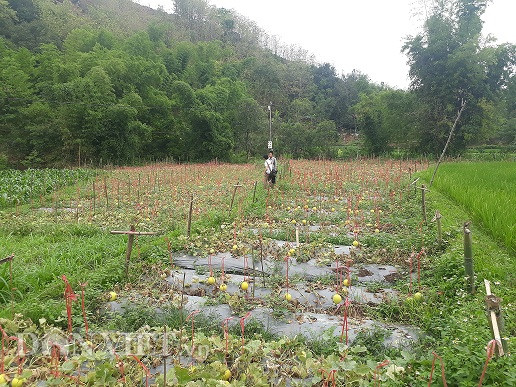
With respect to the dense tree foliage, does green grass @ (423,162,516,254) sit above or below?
below

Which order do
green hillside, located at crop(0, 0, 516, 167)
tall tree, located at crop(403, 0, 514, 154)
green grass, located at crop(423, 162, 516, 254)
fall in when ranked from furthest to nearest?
tall tree, located at crop(403, 0, 514, 154), green hillside, located at crop(0, 0, 516, 167), green grass, located at crop(423, 162, 516, 254)

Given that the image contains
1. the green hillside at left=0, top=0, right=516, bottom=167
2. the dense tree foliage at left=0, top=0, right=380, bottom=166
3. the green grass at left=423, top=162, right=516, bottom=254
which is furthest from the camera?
the green hillside at left=0, top=0, right=516, bottom=167

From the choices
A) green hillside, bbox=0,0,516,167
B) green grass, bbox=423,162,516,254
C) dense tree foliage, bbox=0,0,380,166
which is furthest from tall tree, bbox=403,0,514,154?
green grass, bbox=423,162,516,254

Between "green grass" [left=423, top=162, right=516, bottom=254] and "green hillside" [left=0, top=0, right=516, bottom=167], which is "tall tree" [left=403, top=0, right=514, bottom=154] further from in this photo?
"green grass" [left=423, top=162, right=516, bottom=254]

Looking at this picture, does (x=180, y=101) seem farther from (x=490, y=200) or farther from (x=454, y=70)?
(x=490, y=200)

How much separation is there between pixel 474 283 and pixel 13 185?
36.6 ft

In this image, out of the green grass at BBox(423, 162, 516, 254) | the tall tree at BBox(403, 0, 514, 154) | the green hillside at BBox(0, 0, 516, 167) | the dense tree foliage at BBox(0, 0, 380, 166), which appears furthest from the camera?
the tall tree at BBox(403, 0, 514, 154)

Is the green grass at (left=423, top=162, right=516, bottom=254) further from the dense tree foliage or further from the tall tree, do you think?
the dense tree foliage

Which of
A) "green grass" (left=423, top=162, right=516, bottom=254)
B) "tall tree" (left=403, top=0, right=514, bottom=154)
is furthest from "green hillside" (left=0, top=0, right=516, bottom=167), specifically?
"green grass" (left=423, top=162, right=516, bottom=254)

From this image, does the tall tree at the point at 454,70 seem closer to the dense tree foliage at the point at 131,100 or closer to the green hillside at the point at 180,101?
the green hillside at the point at 180,101

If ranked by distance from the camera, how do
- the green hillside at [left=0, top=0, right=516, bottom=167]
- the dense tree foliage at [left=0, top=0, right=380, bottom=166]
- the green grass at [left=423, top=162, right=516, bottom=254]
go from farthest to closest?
1. the green hillside at [left=0, top=0, right=516, bottom=167]
2. the dense tree foliage at [left=0, top=0, right=380, bottom=166]
3. the green grass at [left=423, top=162, right=516, bottom=254]

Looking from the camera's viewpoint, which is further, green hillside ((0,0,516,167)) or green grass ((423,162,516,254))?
green hillside ((0,0,516,167))

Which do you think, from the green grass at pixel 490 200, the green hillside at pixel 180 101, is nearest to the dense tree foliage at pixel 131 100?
the green hillside at pixel 180 101

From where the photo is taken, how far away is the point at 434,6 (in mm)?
24625
